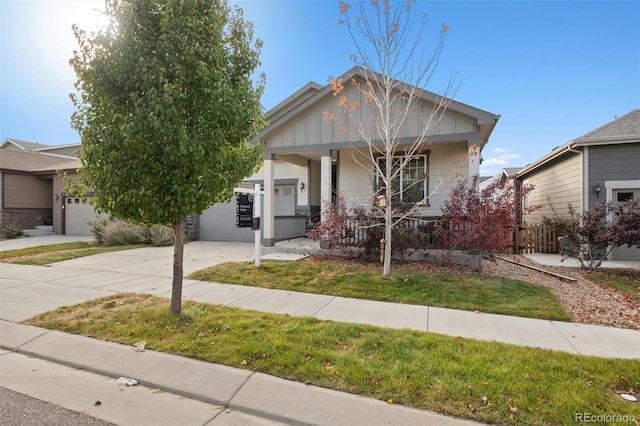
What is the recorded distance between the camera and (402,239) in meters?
7.87

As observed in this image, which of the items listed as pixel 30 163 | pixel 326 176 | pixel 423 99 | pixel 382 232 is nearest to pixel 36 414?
pixel 382 232

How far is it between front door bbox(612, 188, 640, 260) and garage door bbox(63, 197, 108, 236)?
23326mm

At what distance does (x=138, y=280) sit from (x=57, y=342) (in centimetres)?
323

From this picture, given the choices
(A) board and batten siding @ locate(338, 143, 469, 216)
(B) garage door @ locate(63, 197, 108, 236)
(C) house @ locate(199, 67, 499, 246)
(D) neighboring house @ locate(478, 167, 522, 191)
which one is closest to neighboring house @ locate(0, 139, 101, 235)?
(B) garage door @ locate(63, 197, 108, 236)

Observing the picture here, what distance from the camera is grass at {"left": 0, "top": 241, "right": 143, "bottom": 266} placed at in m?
9.79

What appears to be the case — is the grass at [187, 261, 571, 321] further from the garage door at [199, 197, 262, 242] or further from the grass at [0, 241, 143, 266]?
the garage door at [199, 197, 262, 242]

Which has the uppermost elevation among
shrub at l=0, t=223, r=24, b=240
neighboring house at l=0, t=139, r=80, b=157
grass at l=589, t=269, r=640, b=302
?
neighboring house at l=0, t=139, r=80, b=157

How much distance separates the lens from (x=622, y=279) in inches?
289

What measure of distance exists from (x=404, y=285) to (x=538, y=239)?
8.24m

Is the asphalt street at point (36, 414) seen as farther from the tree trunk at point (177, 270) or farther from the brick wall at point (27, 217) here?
the brick wall at point (27, 217)

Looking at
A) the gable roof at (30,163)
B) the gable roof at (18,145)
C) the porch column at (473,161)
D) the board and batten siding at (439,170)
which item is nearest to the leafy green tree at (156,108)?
the board and batten siding at (439,170)

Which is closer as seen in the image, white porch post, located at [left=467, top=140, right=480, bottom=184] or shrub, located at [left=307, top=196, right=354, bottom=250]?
white porch post, located at [left=467, top=140, right=480, bottom=184]

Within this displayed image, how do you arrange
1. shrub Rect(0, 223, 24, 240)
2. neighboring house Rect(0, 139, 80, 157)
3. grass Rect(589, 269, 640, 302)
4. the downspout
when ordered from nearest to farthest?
1. grass Rect(589, 269, 640, 302)
2. the downspout
3. shrub Rect(0, 223, 24, 240)
4. neighboring house Rect(0, 139, 80, 157)

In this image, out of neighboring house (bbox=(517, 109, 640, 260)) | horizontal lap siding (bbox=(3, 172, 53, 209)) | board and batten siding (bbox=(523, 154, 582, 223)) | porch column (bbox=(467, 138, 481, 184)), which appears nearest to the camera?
porch column (bbox=(467, 138, 481, 184))
